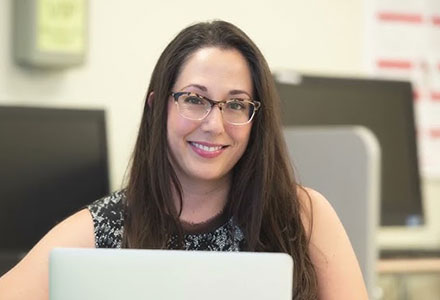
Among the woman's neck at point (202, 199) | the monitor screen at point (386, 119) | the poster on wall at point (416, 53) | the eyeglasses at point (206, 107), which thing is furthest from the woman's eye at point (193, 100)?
the poster on wall at point (416, 53)

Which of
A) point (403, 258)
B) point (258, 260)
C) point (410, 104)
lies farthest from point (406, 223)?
point (258, 260)

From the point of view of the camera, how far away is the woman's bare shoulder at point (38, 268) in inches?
75.8

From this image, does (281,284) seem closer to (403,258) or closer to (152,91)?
(152,91)

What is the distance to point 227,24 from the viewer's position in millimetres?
2047

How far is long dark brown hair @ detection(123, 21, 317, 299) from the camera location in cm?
199

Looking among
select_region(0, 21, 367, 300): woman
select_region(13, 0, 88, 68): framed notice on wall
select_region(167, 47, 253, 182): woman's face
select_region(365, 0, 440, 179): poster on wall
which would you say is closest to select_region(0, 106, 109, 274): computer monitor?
select_region(13, 0, 88, 68): framed notice on wall

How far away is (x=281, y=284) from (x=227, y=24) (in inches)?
32.0

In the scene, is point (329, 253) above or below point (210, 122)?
below

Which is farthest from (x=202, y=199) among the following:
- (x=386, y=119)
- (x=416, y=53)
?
(x=416, y=53)

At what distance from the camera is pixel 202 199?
206 cm

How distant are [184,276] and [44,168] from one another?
1.77 m

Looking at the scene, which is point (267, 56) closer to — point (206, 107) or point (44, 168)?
point (44, 168)

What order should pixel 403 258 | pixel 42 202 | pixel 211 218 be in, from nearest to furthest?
1. pixel 211 218
2. pixel 42 202
3. pixel 403 258

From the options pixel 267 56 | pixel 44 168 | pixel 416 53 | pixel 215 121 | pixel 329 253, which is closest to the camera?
pixel 215 121
